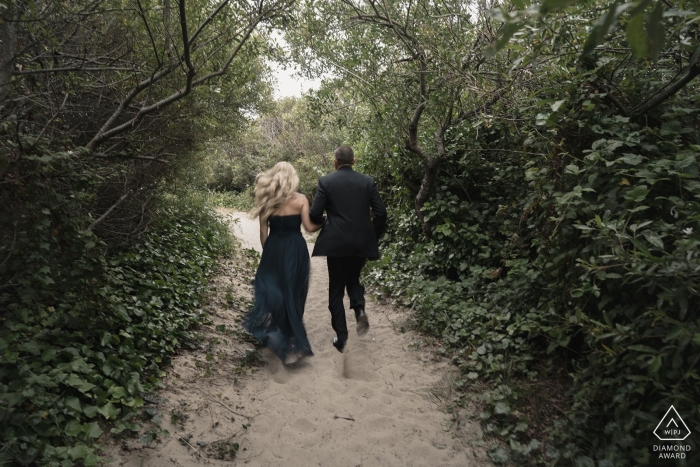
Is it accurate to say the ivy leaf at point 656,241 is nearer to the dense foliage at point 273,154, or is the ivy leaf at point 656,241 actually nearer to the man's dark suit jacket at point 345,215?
the man's dark suit jacket at point 345,215

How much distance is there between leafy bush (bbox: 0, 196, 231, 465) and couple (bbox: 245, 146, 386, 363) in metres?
1.03

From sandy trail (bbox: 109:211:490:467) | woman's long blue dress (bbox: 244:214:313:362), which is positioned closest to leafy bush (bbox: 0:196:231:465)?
sandy trail (bbox: 109:211:490:467)

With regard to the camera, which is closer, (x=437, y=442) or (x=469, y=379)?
(x=437, y=442)

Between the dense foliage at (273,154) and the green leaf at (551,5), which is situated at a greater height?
the dense foliage at (273,154)

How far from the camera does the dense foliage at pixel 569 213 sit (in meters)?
2.59

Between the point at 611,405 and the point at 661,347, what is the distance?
0.51 meters

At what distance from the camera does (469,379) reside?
4.25m

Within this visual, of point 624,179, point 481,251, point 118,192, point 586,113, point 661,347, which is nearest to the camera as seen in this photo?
point 661,347

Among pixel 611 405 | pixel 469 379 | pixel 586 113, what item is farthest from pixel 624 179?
pixel 469 379

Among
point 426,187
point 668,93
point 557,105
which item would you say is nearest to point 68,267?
point 557,105

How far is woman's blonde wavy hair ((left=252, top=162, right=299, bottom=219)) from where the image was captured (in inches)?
185

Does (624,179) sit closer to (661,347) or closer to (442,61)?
(661,347)

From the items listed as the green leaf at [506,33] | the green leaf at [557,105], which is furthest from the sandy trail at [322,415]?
the green leaf at [506,33]

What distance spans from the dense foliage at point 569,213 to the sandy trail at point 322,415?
1.55ft
